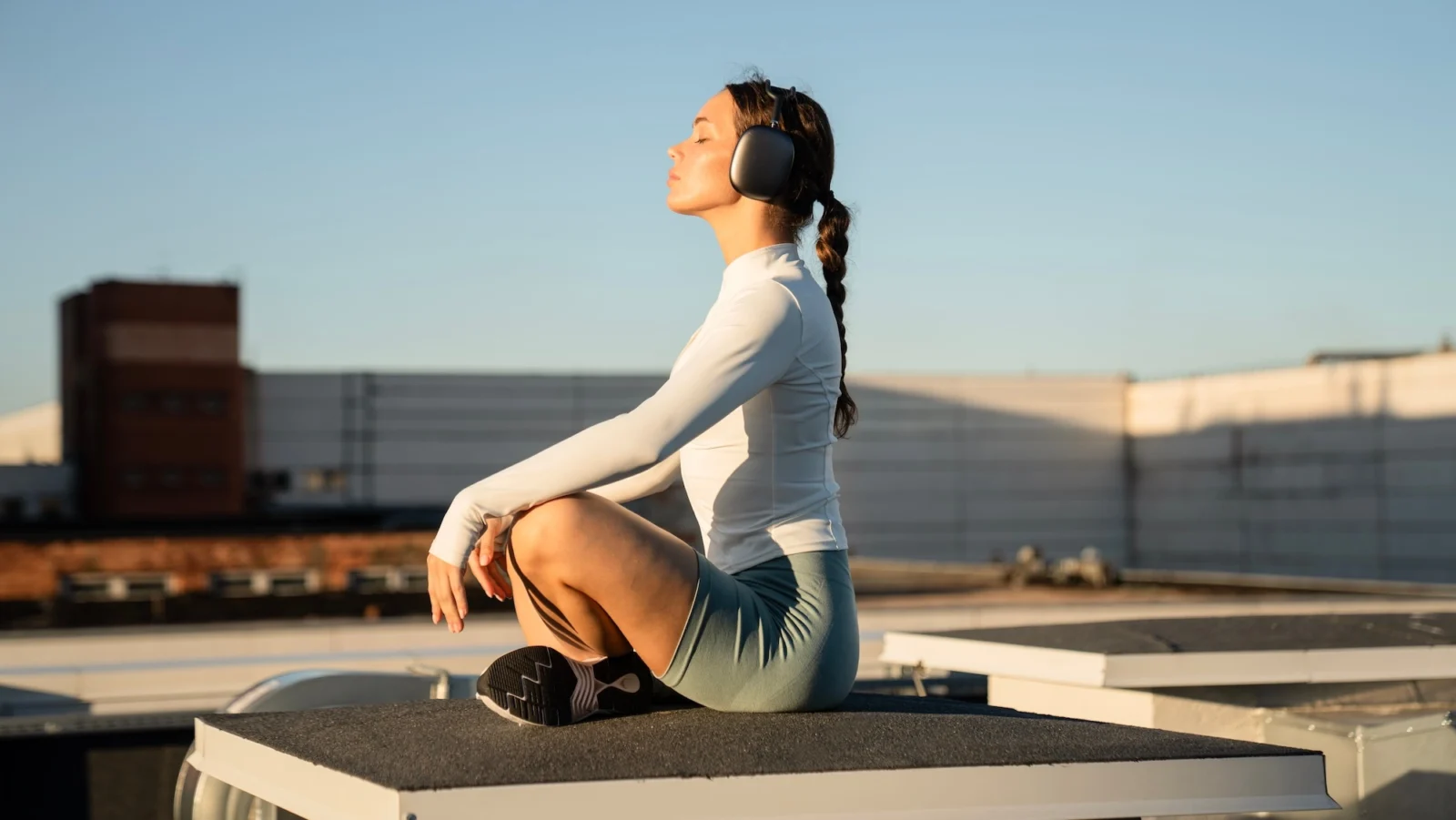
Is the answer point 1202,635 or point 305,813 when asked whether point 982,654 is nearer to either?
point 1202,635

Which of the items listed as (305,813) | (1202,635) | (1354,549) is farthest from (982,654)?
(1354,549)

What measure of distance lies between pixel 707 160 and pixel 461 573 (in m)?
0.76

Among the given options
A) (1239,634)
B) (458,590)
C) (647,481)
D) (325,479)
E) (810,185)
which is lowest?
(325,479)

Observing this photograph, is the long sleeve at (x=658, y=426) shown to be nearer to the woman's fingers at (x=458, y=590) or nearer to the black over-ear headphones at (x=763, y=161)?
the woman's fingers at (x=458, y=590)

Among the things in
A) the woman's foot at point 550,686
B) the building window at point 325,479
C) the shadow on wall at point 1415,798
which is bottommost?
the building window at point 325,479

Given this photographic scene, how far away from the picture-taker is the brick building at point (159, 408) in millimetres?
27719

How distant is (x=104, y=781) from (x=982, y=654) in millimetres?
2455

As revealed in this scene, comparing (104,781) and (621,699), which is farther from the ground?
(621,699)

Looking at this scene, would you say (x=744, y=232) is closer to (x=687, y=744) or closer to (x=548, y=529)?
(x=548, y=529)

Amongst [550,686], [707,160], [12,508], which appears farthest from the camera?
[12,508]

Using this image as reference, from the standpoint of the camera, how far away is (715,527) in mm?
2238

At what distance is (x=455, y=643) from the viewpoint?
976cm

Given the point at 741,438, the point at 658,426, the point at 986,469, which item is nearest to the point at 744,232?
the point at 741,438

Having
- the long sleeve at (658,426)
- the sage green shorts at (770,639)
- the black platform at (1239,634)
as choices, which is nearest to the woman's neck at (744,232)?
the long sleeve at (658,426)
